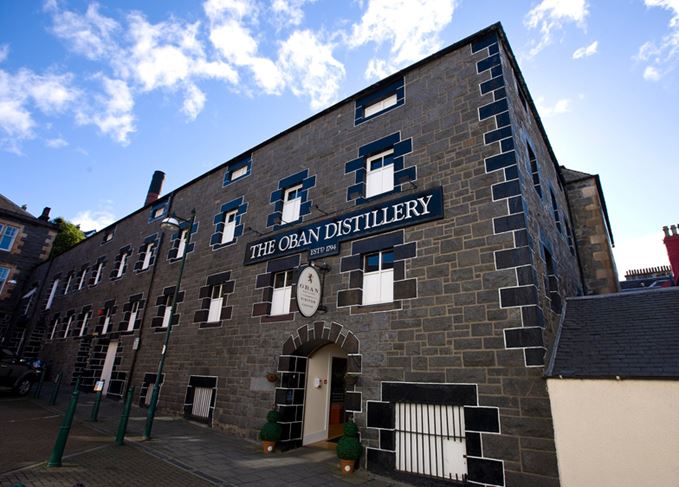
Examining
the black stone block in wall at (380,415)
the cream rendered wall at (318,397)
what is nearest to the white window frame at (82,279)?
the cream rendered wall at (318,397)

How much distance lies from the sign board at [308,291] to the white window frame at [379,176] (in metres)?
2.58

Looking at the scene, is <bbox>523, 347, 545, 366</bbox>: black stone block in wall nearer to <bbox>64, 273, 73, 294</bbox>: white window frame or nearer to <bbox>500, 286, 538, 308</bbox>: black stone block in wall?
<bbox>500, 286, 538, 308</bbox>: black stone block in wall

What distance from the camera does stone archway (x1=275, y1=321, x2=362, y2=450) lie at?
8.61 metres

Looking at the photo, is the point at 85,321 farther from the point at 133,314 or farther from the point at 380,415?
the point at 380,415

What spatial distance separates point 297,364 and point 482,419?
4.91 m

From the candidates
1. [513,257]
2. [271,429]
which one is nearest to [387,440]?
[271,429]

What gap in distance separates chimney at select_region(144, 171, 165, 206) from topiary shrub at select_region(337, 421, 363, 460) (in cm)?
2161

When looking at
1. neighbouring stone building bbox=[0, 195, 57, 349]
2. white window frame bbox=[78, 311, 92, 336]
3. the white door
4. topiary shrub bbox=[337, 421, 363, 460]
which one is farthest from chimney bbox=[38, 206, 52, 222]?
topiary shrub bbox=[337, 421, 363, 460]

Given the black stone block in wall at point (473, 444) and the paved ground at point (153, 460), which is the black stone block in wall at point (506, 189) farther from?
the paved ground at point (153, 460)

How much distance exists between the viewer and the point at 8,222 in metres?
27.6

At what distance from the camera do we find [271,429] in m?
8.43

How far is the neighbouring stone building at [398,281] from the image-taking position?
6.34m

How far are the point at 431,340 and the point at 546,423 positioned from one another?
223cm

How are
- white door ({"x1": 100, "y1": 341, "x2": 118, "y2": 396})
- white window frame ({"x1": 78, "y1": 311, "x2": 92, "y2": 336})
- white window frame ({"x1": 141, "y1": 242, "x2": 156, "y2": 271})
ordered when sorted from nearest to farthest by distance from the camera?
white door ({"x1": 100, "y1": 341, "x2": 118, "y2": 396}), white window frame ({"x1": 141, "y1": 242, "x2": 156, "y2": 271}), white window frame ({"x1": 78, "y1": 311, "x2": 92, "y2": 336})
